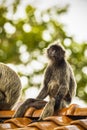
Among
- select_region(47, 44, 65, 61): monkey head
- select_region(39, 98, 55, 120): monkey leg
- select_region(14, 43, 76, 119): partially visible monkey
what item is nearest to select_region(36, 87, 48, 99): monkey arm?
select_region(14, 43, 76, 119): partially visible monkey

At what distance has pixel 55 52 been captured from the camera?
597cm

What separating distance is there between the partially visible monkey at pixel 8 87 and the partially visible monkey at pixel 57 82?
101 cm

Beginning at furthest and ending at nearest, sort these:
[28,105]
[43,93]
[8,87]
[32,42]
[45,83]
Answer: [32,42], [8,87], [43,93], [45,83], [28,105]

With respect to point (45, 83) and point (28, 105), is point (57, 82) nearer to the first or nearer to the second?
point (45, 83)

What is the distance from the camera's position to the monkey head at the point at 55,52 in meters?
5.96

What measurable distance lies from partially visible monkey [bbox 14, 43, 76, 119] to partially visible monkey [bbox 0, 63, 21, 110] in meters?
1.01

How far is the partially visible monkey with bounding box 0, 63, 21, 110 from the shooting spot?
282 inches

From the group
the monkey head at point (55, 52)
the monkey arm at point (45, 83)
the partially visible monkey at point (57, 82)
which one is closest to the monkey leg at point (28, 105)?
the partially visible monkey at point (57, 82)

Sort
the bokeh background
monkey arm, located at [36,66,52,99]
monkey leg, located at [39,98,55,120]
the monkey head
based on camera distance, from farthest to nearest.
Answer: the bokeh background < monkey arm, located at [36,66,52,99] < the monkey head < monkey leg, located at [39,98,55,120]

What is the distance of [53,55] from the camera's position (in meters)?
5.99

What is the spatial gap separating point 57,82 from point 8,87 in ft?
5.13

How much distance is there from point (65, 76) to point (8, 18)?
15222mm

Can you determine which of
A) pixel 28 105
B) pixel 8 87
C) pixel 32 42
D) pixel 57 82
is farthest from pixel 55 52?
pixel 32 42

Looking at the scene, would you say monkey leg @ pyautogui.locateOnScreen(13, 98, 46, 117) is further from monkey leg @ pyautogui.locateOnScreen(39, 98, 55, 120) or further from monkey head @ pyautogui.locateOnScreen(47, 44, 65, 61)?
monkey head @ pyautogui.locateOnScreen(47, 44, 65, 61)
